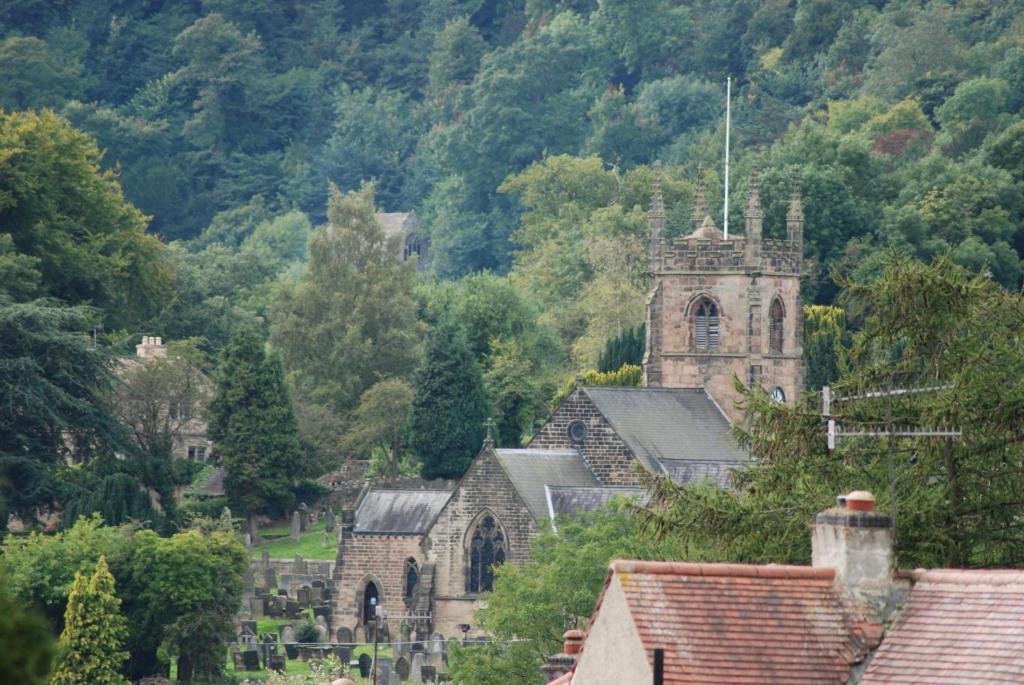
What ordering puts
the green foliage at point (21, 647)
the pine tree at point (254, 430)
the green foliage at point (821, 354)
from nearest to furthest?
the green foliage at point (21, 647), the green foliage at point (821, 354), the pine tree at point (254, 430)

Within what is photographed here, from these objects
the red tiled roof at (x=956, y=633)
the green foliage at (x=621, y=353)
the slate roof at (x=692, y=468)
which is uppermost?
the green foliage at (x=621, y=353)

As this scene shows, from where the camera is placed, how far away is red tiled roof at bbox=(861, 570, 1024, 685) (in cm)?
2255

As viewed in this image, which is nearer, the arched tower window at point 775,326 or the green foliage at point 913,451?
the green foliage at point 913,451

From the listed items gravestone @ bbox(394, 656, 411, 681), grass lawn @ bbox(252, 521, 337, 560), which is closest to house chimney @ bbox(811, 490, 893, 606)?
gravestone @ bbox(394, 656, 411, 681)

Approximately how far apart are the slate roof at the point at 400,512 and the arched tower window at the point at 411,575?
83 centimetres

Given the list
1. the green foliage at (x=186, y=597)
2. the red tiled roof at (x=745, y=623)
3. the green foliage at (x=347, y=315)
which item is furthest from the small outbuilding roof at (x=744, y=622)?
the green foliage at (x=347, y=315)

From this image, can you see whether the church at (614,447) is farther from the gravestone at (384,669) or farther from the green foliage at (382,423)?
the green foliage at (382,423)

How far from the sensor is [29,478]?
297ft

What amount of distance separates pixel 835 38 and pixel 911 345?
145 meters

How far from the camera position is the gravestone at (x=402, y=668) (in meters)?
73.9

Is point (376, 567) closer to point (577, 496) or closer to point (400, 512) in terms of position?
point (400, 512)

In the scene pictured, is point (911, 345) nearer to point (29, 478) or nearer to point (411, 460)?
point (29, 478)

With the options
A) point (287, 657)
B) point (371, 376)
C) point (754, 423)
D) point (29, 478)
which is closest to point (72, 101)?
point (371, 376)

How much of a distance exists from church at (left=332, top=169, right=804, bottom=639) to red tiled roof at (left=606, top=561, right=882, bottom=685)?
181ft
